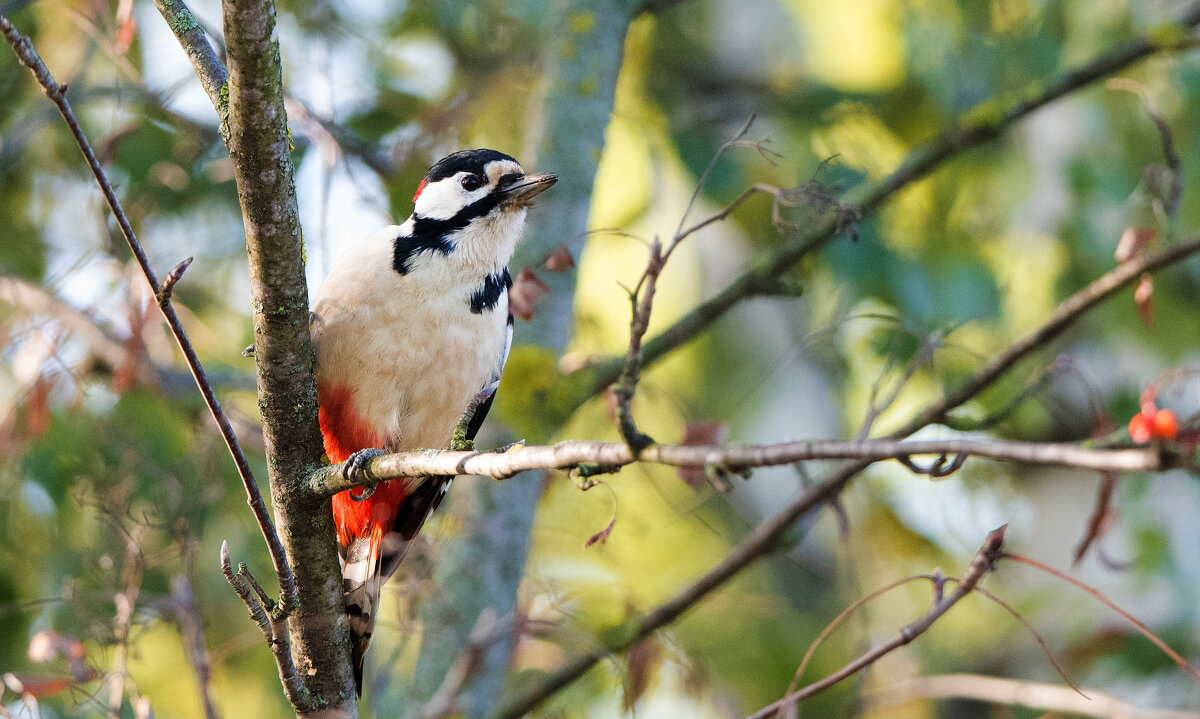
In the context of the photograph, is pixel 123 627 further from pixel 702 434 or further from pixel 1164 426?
pixel 1164 426

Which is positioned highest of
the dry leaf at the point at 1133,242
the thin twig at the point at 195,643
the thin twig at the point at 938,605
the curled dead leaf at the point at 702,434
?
the dry leaf at the point at 1133,242

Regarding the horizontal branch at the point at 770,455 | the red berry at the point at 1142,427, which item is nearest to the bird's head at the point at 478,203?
the horizontal branch at the point at 770,455

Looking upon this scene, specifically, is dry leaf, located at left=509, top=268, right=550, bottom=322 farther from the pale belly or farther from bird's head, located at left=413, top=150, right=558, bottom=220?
bird's head, located at left=413, top=150, right=558, bottom=220

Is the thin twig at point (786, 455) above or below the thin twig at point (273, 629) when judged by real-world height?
below

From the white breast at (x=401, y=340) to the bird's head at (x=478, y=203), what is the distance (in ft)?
0.36

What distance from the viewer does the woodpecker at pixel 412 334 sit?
3.12m

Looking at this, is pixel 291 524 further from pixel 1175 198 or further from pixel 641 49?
pixel 641 49

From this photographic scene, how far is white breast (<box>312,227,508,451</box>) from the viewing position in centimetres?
310

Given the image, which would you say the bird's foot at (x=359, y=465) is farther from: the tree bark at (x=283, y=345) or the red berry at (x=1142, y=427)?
the red berry at (x=1142, y=427)

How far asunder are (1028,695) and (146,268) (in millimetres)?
2237

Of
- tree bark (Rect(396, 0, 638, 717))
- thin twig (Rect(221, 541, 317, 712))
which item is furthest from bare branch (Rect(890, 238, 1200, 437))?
thin twig (Rect(221, 541, 317, 712))

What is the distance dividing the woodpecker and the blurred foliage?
14.2 inches

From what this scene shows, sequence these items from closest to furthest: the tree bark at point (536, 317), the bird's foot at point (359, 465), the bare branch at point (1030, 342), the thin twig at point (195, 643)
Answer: the bird's foot at point (359, 465), the thin twig at point (195, 643), the bare branch at point (1030, 342), the tree bark at point (536, 317)

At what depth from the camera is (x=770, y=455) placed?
48.6 inches
